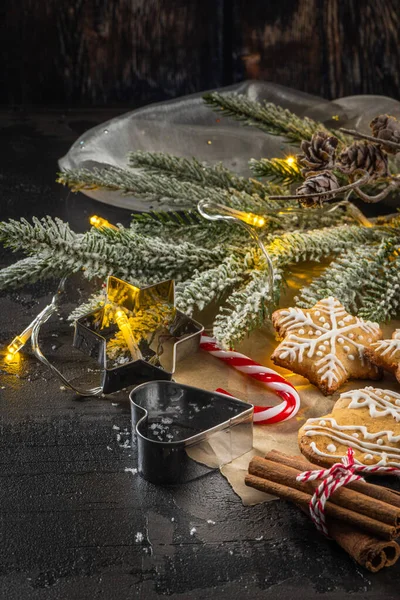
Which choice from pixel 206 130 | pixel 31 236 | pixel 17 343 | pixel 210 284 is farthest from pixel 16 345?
pixel 206 130

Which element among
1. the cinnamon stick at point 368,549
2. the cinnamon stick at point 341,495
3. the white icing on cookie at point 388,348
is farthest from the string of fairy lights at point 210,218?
the cinnamon stick at point 368,549

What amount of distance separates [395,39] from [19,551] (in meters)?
1.89

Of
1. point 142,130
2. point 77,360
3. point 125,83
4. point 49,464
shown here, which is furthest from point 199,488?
point 125,83

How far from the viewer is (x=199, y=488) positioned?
100 cm

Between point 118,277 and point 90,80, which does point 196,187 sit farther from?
point 90,80

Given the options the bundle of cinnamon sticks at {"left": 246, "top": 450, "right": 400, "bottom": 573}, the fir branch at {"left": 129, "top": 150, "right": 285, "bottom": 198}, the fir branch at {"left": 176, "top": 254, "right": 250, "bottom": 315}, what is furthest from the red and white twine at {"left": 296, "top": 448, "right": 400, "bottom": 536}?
the fir branch at {"left": 129, "top": 150, "right": 285, "bottom": 198}

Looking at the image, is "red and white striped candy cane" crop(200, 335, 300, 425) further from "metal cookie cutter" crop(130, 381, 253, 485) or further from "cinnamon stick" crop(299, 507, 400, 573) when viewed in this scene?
"cinnamon stick" crop(299, 507, 400, 573)

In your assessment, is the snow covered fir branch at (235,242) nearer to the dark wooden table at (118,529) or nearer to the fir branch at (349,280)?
the fir branch at (349,280)

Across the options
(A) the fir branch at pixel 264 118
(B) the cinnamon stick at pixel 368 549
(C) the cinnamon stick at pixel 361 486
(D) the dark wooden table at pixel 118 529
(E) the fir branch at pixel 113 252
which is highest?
(A) the fir branch at pixel 264 118

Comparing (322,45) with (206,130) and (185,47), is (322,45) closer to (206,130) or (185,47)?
(185,47)

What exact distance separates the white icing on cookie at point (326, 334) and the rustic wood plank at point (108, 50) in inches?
55.8

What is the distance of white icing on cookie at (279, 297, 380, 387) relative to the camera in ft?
3.83

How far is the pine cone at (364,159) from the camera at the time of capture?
1.29 m

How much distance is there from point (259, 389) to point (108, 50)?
152cm
